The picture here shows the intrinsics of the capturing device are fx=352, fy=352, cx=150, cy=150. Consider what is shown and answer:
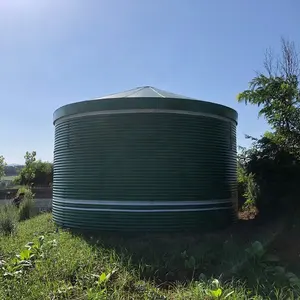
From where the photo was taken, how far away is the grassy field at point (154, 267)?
382cm

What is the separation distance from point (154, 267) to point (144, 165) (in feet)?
8.67

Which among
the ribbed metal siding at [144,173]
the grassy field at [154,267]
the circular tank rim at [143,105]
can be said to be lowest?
the grassy field at [154,267]

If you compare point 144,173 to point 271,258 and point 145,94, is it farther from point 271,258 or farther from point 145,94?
point 271,258

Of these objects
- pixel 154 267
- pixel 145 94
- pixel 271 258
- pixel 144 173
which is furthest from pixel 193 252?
pixel 145 94

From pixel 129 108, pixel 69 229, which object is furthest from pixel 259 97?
pixel 69 229

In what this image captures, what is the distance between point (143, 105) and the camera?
7.18 meters

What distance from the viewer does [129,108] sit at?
23.7ft

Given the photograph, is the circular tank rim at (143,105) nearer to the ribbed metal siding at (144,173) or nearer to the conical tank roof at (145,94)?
the ribbed metal siding at (144,173)

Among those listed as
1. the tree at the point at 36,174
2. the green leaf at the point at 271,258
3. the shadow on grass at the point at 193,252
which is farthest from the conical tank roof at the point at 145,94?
the tree at the point at 36,174

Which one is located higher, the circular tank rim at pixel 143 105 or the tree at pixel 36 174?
the circular tank rim at pixel 143 105

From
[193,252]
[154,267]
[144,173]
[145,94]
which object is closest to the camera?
[154,267]

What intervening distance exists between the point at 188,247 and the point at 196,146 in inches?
93.4

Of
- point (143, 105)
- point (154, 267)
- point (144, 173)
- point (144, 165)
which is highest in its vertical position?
point (143, 105)

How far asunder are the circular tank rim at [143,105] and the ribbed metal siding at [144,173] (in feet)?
0.53
